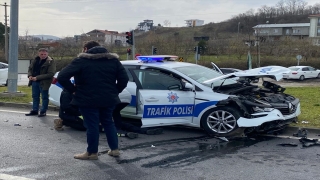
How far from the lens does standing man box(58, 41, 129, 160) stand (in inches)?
206

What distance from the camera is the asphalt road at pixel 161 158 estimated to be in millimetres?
4895

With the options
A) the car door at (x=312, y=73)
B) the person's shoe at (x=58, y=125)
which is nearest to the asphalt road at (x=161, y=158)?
→ the person's shoe at (x=58, y=125)

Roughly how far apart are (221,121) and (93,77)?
2.92 m

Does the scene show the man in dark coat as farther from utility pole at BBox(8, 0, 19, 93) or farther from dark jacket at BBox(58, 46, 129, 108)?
utility pole at BBox(8, 0, 19, 93)

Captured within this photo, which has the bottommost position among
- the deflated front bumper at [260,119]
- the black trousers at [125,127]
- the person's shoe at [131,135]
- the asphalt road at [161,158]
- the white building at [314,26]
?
the asphalt road at [161,158]

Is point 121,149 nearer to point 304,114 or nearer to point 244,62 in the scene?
point 304,114

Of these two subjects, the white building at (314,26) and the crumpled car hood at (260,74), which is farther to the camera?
the white building at (314,26)

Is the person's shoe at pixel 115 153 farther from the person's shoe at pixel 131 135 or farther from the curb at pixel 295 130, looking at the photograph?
the curb at pixel 295 130

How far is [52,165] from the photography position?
5234 millimetres

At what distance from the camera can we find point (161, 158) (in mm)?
5703

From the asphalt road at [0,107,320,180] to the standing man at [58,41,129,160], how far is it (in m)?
0.60

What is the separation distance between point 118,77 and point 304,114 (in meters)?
5.48

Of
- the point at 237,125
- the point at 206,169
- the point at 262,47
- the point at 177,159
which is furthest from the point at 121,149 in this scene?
the point at 262,47

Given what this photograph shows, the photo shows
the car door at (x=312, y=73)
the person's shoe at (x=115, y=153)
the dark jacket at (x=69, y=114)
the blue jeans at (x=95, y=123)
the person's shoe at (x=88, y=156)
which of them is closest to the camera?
the blue jeans at (x=95, y=123)
